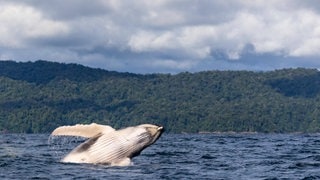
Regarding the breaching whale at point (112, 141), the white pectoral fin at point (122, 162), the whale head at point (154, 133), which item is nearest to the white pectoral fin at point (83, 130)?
the breaching whale at point (112, 141)

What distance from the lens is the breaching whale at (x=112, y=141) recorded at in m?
21.4

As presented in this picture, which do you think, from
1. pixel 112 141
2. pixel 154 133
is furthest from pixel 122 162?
pixel 154 133

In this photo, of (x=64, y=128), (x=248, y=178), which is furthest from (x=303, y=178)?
(x=64, y=128)

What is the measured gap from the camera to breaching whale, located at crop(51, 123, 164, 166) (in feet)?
70.2

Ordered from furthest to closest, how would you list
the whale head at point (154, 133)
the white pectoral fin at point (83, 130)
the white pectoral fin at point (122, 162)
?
the white pectoral fin at point (122, 162) → the whale head at point (154, 133) → the white pectoral fin at point (83, 130)

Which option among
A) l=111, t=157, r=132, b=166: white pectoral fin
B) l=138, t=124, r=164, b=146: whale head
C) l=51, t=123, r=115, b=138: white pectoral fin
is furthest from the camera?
l=111, t=157, r=132, b=166: white pectoral fin

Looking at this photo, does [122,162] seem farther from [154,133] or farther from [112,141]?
[154,133]

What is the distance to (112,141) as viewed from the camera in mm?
21422

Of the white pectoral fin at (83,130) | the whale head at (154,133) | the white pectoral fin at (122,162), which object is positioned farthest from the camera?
the white pectoral fin at (122,162)

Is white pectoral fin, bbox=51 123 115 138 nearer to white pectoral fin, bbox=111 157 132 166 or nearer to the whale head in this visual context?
white pectoral fin, bbox=111 157 132 166

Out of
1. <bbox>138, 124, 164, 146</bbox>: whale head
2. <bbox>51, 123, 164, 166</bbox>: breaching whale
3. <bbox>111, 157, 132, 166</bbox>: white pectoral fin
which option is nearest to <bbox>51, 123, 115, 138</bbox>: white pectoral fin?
<bbox>51, 123, 164, 166</bbox>: breaching whale

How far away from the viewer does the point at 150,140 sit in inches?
843

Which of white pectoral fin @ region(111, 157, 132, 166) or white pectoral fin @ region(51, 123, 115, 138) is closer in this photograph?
white pectoral fin @ region(51, 123, 115, 138)

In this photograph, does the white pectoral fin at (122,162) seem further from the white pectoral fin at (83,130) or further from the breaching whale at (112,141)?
the white pectoral fin at (83,130)
